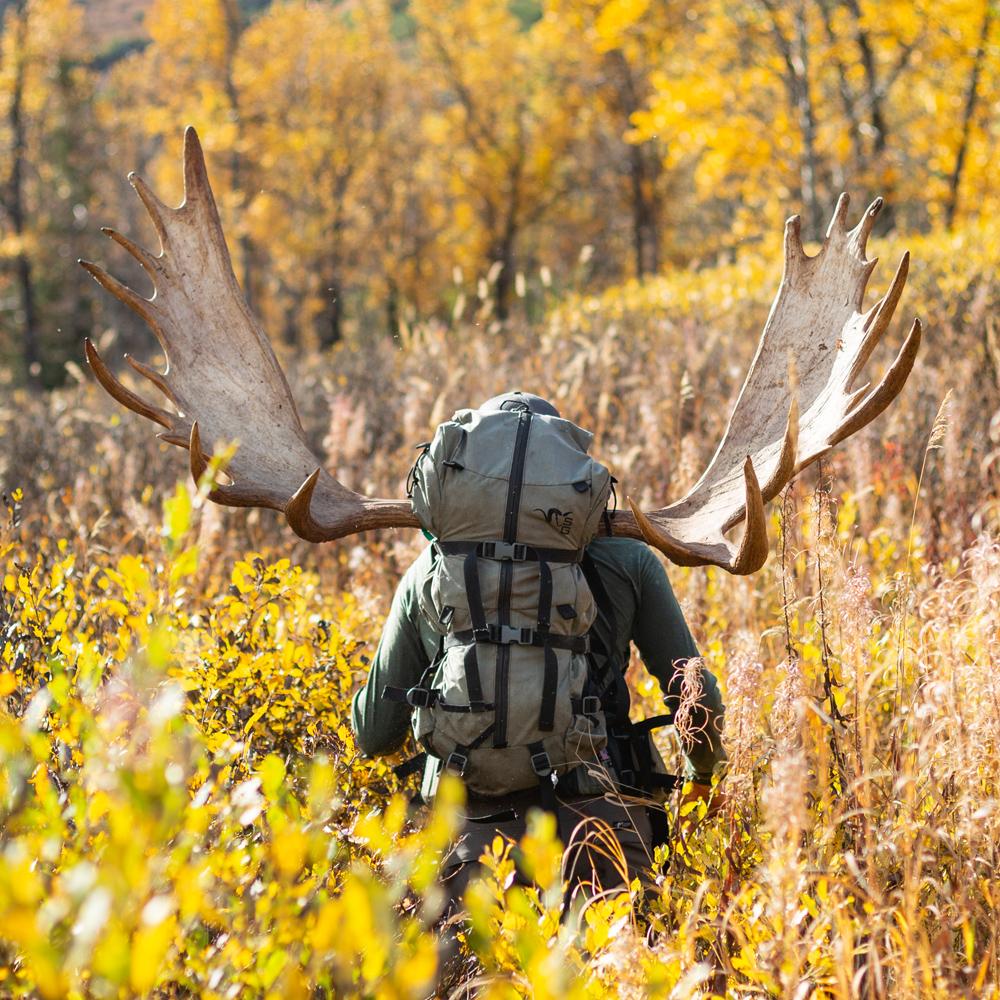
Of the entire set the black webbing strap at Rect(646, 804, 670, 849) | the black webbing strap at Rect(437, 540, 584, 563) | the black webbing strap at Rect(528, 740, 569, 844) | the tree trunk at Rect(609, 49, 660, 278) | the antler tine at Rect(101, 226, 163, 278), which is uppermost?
the tree trunk at Rect(609, 49, 660, 278)

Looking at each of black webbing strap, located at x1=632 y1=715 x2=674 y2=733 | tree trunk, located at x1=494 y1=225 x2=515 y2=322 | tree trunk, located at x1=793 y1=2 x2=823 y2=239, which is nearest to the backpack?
black webbing strap, located at x1=632 y1=715 x2=674 y2=733

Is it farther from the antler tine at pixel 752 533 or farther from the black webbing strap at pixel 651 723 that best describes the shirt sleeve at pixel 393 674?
the antler tine at pixel 752 533

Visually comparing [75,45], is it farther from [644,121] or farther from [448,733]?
[448,733]

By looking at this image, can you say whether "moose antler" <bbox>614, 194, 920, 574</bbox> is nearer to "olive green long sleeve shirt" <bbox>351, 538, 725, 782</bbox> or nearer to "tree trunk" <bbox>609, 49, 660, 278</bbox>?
"olive green long sleeve shirt" <bbox>351, 538, 725, 782</bbox>

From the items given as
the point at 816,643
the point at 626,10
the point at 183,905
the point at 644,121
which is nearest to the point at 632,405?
the point at 816,643

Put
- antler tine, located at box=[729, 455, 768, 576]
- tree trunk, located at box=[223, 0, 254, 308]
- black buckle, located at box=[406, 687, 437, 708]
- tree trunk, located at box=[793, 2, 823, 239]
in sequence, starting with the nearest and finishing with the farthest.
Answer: antler tine, located at box=[729, 455, 768, 576] < black buckle, located at box=[406, 687, 437, 708] < tree trunk, located at box=[793, 2, 823, 239] < tree trunk, located at box=[223, 0, 254, 308]

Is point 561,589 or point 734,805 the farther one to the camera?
point 561,589

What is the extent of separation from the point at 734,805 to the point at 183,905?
1.32m

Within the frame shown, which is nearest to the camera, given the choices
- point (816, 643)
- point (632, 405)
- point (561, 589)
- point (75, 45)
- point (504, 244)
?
point (561, 589)

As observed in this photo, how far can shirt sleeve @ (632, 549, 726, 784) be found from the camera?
259 cm

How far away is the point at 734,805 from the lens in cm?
215

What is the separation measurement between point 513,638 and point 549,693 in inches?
5.7

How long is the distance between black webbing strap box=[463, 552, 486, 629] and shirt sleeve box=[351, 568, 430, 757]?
0.24 metres

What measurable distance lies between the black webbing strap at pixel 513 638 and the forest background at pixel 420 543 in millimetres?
368
